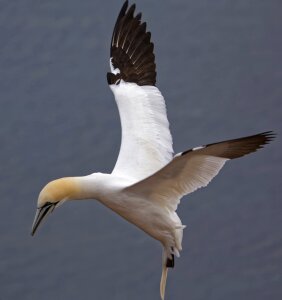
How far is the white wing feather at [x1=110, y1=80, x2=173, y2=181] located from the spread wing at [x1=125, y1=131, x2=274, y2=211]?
254 millimetres

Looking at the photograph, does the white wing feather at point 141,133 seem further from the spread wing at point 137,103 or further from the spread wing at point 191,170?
the spread wing at point 191,170

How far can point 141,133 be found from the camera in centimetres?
616

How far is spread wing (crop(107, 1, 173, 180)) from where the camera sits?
5.96 meters

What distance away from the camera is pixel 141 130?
6180mm

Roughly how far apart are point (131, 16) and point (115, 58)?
0.29 meters

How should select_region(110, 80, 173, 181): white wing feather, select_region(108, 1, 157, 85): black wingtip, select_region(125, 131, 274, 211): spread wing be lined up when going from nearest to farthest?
select_region(125, 131, 274, 211): spread wing
select_region(110, 80, 173, 181): white wing feather
select_region(108, 1, 157, 85): black wingtip

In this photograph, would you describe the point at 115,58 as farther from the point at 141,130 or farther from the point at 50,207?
the point at 50,207

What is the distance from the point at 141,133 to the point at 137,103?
0.29 metres

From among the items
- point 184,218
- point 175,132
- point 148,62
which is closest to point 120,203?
point 148,62

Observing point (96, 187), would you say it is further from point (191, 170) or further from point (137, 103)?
point (137, 103)

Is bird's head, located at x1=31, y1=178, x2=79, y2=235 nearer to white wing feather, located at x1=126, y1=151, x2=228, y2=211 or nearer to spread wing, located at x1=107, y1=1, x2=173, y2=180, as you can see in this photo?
white wing feather, located at x1=126, y1=151, x2=228, y2=211

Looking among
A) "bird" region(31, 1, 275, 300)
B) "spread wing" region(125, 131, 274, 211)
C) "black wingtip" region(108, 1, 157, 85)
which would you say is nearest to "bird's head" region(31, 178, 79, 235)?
"bird" region(31, 1, 275, 300)

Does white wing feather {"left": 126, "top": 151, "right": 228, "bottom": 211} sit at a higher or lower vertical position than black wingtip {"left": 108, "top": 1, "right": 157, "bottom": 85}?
lower

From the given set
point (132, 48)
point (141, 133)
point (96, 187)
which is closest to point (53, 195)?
point (96, 187)
